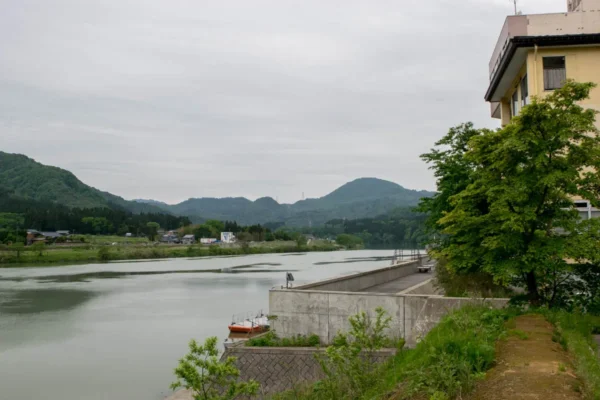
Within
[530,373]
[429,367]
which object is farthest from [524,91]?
[429,367]

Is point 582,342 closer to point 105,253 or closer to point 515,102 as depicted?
point 515,102

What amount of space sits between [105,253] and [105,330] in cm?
8633

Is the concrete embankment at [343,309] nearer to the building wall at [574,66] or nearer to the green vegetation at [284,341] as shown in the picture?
the green vegetation at [284,341]

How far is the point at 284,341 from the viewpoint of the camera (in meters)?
18.2

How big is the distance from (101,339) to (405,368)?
98.0ft

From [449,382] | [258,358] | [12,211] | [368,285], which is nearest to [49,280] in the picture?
[368,285]

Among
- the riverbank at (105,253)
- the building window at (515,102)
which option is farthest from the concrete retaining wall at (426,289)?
the riverbank at (105,253)

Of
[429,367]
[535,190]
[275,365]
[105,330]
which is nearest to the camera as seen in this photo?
[429,367]

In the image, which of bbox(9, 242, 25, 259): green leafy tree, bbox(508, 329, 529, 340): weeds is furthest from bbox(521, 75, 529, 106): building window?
bbox(9, 242, 25, 259): green leafy tree

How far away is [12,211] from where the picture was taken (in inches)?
7815

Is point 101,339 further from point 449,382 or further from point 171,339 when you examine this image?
point 449,382

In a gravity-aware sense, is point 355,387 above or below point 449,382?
below

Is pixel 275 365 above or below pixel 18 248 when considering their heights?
below

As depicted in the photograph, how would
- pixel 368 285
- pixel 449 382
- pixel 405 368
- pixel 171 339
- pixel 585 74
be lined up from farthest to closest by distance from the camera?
1. pixel 171 339
2. pixel 368 285
3. pixel 585 74
4. pixel 405 368
5. pixel 449 382
